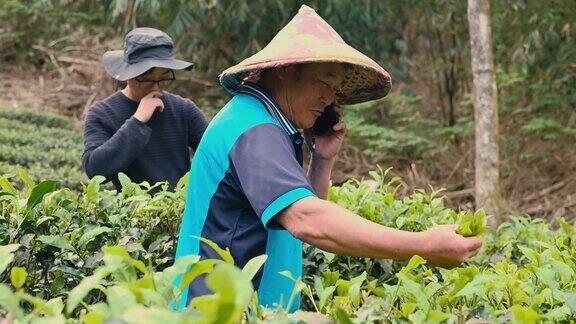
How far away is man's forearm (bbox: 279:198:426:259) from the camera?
5.65 feet

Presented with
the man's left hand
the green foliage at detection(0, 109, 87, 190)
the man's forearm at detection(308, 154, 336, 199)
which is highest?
the man's left hand

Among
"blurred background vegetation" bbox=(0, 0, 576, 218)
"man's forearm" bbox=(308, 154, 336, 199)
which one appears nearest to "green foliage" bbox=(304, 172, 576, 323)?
"man's forearm" bbox=(308, 154, 336, 199)

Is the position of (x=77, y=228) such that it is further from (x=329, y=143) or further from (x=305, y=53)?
(x=305, y=53)

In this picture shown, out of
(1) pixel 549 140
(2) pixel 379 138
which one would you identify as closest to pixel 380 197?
(2) pixel 379 138

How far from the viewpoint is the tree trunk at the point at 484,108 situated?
7.07 m

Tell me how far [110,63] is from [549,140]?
7.96 m

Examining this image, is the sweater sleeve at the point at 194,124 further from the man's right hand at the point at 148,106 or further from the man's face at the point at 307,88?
the man's face at the point at 307,88

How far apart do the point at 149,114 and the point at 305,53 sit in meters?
1.58

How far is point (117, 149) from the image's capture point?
3.35 m

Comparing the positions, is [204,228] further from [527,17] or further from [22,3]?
[22,3]

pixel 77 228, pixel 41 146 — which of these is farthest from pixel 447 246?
pixel 41 146

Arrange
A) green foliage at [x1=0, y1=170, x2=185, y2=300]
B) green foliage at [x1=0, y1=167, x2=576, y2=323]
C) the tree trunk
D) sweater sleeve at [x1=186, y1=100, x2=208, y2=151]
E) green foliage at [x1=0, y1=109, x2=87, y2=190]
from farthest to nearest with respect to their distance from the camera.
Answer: green foliage at [x1=0, y1=109, x2=87, y2=190], the tree trunk, sweater sleeve at [x1=186, y1=100, x2=208, y2=151], green foliage at [x1=0, y1=170, x2=185, y2=300], green foliage at [x1=0, y1=167, x2=576, y2=323]

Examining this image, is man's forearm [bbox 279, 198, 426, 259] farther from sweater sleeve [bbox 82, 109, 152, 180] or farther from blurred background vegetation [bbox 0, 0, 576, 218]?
blurred background vegetation [bbox 0, 0, 576, 218]

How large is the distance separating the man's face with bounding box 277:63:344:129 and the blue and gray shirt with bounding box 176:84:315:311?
0.05 meters
